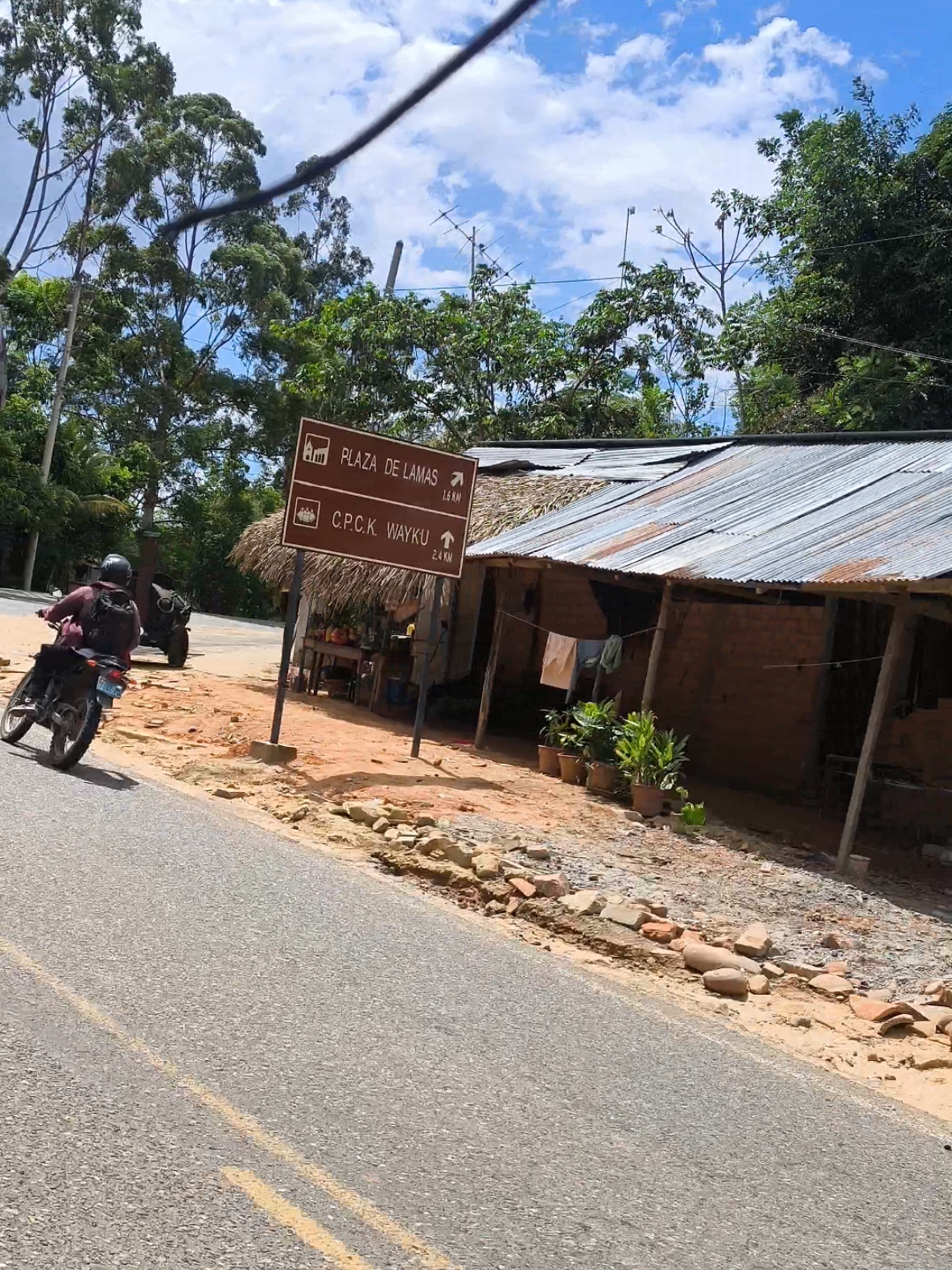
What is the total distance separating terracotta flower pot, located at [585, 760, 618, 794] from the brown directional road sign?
2333 mm

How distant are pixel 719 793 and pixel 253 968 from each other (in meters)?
9.13

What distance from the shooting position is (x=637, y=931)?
7020 mm

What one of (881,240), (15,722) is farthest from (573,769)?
(881,240)

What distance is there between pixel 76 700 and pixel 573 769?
5.16m

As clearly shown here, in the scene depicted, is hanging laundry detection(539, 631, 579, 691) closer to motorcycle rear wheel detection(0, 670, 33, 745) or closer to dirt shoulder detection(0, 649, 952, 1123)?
dirt shoulder detection(0, 649, 952, 1123)

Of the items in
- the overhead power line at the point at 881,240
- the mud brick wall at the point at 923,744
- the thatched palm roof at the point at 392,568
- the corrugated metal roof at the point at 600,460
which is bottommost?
the mud brick wall at the point at 923,744

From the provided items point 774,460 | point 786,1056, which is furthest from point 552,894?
point 774,460

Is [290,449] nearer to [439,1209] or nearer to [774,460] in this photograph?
[774,460]

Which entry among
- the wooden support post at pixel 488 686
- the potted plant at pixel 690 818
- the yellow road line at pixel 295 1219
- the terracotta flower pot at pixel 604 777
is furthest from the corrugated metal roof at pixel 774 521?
the yellow road line at pixel 295 1219

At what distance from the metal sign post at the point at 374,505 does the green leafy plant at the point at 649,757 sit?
6.90 ft

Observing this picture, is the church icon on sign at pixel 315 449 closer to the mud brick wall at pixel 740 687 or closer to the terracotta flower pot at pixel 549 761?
the terracotta flower pot at pixel 549 761

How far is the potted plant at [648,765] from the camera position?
1120 centimetres

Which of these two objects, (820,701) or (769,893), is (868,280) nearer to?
(820,701)

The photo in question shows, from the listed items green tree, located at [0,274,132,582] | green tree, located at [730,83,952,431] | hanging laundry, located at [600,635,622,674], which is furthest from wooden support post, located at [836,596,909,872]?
green tree, located at [0,274,132,582]
